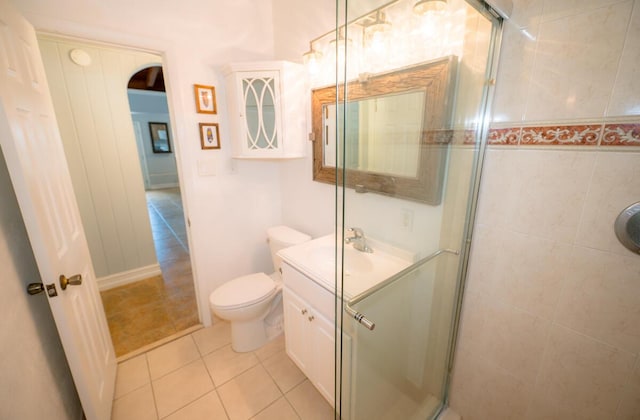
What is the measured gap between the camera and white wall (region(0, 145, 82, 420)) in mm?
819

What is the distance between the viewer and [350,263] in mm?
971

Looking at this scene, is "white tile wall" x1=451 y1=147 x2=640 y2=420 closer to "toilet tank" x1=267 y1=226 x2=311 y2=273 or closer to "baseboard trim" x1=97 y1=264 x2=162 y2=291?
"toilet tank" x1=267 y1=226 x2=311 y2=273

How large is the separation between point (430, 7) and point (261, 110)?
1109mm

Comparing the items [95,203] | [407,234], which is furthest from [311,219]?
[95,203]

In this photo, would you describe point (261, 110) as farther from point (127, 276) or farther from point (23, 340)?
point (127, 276)

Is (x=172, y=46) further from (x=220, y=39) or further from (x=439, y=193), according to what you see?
(x=439, y=193)

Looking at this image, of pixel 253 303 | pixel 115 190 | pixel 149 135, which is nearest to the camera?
pixel 253 303

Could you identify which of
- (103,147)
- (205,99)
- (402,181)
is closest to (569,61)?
(402,181)

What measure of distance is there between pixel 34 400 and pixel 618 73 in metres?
2.20

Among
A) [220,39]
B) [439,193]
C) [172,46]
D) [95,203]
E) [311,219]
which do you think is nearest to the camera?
[439,193]

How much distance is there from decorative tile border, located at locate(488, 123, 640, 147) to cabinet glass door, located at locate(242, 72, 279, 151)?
4.09 ft

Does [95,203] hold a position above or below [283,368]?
above

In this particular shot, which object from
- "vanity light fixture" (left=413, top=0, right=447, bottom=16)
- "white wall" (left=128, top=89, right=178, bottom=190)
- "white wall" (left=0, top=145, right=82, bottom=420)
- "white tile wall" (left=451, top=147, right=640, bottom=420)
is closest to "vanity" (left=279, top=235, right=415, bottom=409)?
"white tile wall" (left=451, top=147, right=640, bottom=420)

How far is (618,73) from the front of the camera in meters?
0.75
